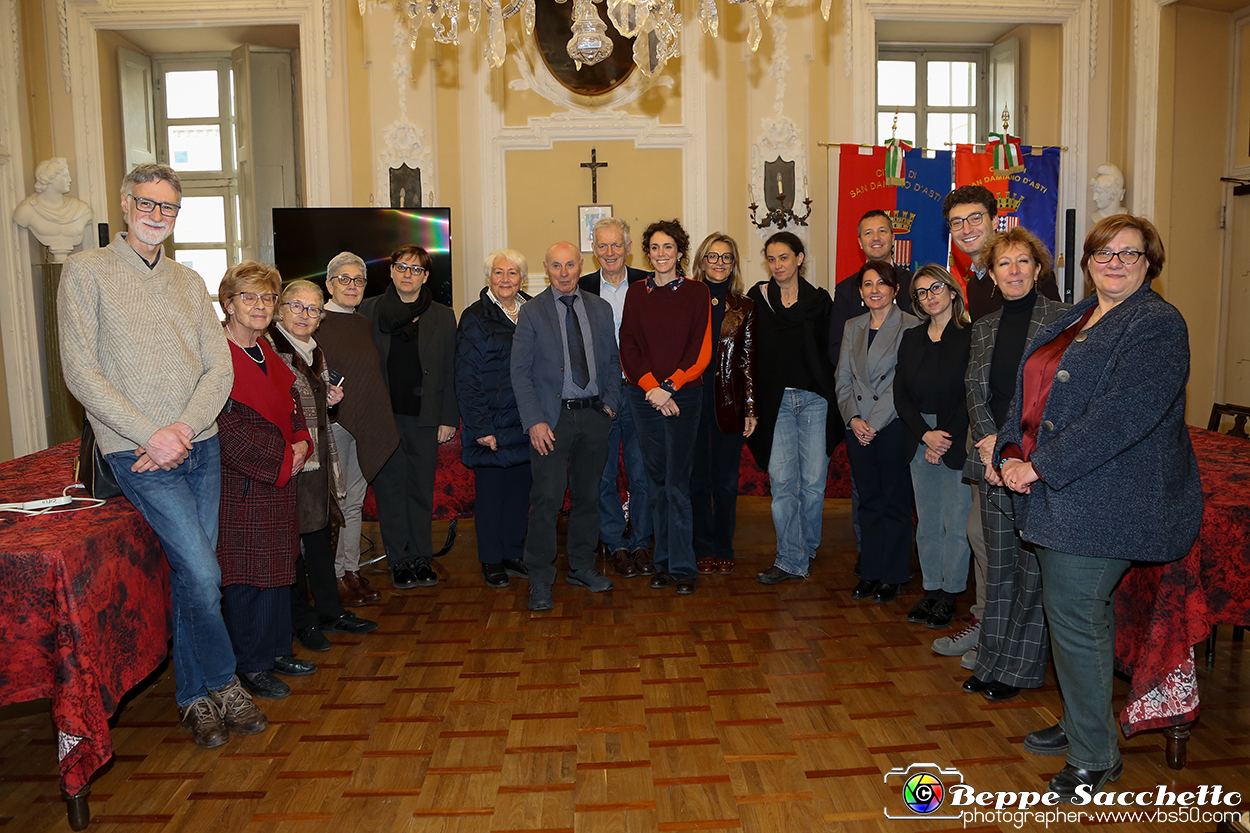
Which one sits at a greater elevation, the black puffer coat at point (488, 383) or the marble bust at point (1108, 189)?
the marble bust at point (1108, 189)

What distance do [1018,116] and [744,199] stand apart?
254 cm

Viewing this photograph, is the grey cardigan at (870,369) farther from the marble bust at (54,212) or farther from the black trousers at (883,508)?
the marble bust at (54,212)

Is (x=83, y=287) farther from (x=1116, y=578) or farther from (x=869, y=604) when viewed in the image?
(x=869, y=604)

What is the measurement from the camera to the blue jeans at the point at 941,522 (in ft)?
11.2

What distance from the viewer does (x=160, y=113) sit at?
25.0ft

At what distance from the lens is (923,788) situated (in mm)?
2264

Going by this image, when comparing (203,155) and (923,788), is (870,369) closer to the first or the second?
(923,788)

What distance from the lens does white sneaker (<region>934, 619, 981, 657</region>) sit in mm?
3162

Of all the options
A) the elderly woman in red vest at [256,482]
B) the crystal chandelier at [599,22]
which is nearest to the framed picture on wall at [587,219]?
the crystal chandelier at [599,22]

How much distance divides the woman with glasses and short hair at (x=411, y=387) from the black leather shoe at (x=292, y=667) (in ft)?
3.11

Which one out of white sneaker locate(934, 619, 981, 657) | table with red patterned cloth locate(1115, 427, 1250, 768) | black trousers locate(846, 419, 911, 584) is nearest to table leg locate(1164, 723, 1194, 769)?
A: table with red patterned cloth locate(1115, 427, 1250, 768)

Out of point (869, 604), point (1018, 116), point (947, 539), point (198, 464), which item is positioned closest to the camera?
point (198, 464)

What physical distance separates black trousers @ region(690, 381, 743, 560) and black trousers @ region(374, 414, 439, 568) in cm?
122

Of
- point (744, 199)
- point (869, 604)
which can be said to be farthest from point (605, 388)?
point (744, 199)
